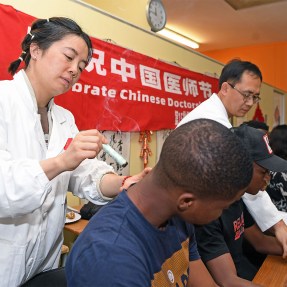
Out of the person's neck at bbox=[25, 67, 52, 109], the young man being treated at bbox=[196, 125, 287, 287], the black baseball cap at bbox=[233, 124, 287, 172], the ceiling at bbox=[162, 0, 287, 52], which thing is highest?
the ceiling at bbox=[162, 0, 287, 52]

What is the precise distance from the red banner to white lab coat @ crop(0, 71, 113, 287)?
69cm

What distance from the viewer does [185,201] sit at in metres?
0.68

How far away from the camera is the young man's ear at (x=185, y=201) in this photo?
667mm

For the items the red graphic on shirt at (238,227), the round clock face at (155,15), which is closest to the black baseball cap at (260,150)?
the red graphic on shirt at (238,227)

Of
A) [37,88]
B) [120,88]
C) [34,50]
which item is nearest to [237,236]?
[37,88]

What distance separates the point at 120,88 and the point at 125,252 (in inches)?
74.5

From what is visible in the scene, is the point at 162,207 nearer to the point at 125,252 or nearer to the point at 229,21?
the point at 125,252

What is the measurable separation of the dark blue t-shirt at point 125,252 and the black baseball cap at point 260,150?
0.57 m

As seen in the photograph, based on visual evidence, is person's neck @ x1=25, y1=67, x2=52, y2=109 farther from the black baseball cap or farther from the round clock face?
the round clock face

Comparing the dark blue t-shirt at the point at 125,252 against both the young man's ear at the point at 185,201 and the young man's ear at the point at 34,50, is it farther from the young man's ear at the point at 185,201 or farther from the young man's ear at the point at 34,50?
the young man's ear at the point at 34,50

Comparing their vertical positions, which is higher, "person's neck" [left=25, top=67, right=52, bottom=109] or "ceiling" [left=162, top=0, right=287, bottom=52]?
"ceiling" [left=162, top=0, right=287, bottom=52]

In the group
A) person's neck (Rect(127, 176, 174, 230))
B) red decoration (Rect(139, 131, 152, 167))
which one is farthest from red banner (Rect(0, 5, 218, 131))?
person's neck (Rect(127, 176, 174, 230))

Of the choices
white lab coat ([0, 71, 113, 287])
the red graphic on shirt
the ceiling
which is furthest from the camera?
the ceiling

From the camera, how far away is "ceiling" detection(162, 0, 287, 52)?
4332 millimetres
